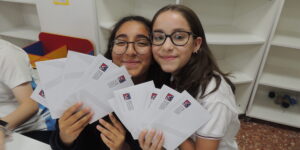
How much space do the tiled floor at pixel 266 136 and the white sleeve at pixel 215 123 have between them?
125cm

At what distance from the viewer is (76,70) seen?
0.79 metres

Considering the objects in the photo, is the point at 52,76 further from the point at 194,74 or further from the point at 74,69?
the point at 194,74

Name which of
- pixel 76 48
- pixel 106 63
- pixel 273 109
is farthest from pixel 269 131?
pixel 76 48

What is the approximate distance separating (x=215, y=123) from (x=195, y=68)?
0.30 metres

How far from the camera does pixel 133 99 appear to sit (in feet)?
2.60

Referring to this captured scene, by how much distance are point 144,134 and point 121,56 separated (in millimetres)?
418

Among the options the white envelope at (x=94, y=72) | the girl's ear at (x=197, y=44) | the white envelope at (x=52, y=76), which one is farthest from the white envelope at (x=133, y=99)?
the girl's ear at (x=197, y=44)

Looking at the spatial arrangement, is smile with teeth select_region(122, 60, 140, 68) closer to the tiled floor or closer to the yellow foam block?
the yellow foam block

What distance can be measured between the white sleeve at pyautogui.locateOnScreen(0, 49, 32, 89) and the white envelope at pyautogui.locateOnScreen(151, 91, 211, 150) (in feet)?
2.51

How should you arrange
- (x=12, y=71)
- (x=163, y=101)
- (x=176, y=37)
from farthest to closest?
(x=12, y=71) → (x=176, y=37) → (x=163, y=101)

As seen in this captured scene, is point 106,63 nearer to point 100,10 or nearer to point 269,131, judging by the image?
point 100,10

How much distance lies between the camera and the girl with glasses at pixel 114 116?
0.86m

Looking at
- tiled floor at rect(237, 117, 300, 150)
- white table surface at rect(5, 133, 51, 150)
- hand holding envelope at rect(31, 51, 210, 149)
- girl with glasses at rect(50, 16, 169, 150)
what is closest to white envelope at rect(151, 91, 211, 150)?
hand holding envelope at rect(31, 51, 210, 149)

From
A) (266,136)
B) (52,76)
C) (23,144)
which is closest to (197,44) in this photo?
(52,76)
